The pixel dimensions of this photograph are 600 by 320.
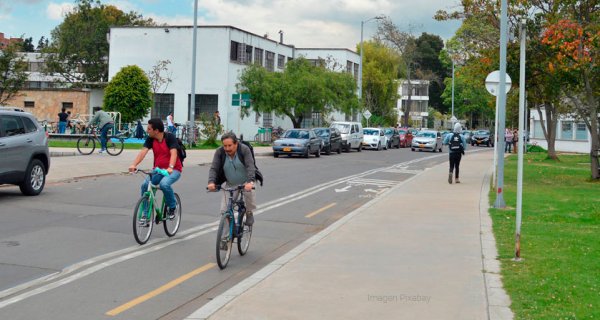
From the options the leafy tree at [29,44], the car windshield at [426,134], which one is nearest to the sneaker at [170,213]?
the car windshield at [426,134]

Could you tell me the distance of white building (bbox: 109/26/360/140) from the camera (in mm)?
50406

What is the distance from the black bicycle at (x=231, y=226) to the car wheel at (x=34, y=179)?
24.4ft

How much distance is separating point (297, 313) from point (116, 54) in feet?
159

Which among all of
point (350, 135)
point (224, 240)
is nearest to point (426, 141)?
point (350, 135)

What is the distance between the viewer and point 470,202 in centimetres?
1736

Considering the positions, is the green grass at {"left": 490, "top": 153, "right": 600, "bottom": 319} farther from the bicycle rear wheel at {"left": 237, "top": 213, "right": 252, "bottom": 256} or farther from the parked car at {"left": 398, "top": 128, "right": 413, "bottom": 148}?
the parked car at {"left": 398, "top": 128, "right": 413, "bottom": 148}

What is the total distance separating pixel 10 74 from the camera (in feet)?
165

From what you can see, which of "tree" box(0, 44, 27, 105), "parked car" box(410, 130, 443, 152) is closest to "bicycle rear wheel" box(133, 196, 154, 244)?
"tree" box(0, 44, 27, 105)

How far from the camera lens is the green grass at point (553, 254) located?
7.16 metres

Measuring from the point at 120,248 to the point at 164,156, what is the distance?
1.64 m

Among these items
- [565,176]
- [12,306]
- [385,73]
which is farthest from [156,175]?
[385,73]

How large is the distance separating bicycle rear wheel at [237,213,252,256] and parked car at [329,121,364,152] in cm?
3445

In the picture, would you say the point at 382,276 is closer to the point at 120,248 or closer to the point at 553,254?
the point at 553,254

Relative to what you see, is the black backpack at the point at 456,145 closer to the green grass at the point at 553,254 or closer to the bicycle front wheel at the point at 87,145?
the green grass at the point at 553,254
